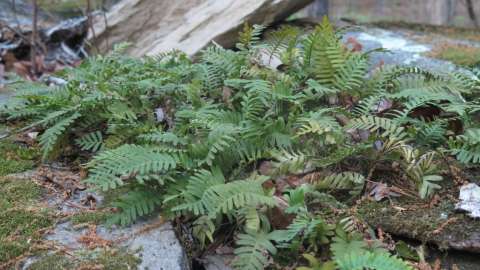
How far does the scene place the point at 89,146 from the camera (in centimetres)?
289

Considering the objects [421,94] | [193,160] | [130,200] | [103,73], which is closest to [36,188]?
[130,200]

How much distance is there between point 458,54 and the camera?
411cm

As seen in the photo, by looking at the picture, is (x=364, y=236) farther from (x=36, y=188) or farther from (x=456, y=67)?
(x=456, y=67)

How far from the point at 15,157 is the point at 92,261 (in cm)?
122

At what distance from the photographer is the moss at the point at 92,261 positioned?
78.4 inches

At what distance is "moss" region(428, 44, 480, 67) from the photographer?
3936 mm

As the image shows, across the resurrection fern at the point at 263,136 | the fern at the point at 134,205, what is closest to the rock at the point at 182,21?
the resurrection fern at the point at 263,136

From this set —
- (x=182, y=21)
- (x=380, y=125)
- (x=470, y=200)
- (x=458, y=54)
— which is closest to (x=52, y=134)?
(x=380, y=125)

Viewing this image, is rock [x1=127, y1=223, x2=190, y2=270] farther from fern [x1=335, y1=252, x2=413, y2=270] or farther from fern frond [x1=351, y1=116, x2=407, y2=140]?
fern frond [x1=351, y1=116, x2=407, y2=140]

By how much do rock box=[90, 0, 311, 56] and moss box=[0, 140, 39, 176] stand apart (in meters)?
1.93

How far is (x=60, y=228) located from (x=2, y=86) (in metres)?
2.55

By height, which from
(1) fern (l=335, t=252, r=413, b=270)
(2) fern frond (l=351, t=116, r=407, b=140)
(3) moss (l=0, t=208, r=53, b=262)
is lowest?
(1) fern (l=335, t=252, r=413, b=270)

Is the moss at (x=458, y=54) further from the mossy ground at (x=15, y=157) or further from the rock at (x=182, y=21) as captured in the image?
the mossy ground at (x=15, y=157)

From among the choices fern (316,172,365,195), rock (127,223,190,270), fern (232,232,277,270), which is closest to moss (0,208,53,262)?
rock (127,223,190,270)
